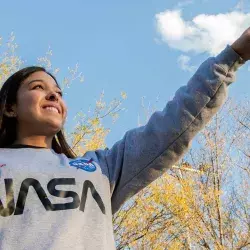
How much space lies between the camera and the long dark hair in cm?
178

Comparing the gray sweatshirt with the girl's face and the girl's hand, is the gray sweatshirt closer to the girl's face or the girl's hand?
the girl's hand

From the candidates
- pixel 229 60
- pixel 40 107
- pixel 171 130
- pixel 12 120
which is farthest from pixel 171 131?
pixel 12 120

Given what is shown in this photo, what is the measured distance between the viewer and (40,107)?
164 centimetres

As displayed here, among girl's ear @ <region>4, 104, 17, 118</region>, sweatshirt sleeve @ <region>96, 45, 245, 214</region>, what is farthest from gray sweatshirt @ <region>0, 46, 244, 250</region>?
girl's ear @ <region>4, 104, 17, 118</region>

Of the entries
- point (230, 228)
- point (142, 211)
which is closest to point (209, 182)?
point (230, 228)

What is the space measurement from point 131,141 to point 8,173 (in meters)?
0.46

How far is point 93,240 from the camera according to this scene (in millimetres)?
1299

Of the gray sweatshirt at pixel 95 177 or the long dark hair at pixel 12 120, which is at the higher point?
the long dark hair at pixel 12 120

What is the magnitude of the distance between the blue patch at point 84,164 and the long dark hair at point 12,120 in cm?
21

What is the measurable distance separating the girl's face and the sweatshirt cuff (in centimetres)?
69

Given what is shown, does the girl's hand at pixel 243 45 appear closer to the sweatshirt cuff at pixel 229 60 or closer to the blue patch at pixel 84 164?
the sweatshirt cuff at pixel 229 60

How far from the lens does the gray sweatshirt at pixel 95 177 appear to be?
128 cm

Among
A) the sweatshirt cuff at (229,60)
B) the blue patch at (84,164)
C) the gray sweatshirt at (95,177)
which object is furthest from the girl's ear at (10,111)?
the sweatshirt cuff at (229,60)

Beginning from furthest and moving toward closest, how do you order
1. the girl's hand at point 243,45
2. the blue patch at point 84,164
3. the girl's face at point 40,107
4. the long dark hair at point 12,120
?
the long dark hair at point 12,120
the girl's face at point 40,107
the blue patch at point 84,164
the girl's hand at point 243,45
